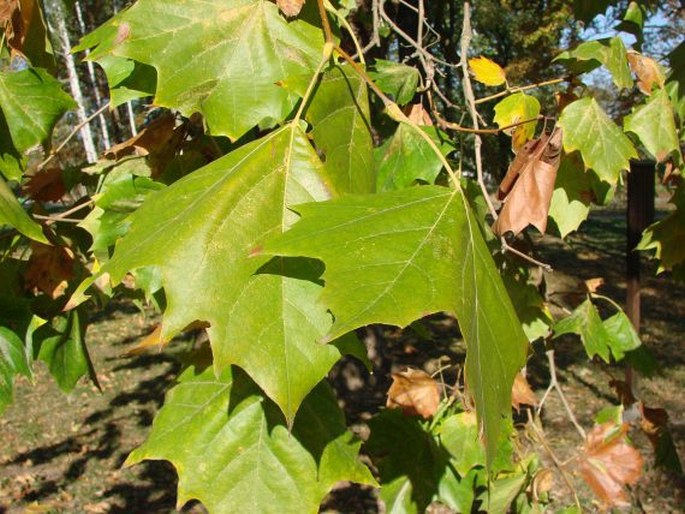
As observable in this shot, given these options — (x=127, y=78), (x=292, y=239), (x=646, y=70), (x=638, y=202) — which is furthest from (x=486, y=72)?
(x=638, y=202)

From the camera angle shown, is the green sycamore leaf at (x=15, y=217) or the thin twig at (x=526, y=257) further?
the thin twig at (x=526, y=257)

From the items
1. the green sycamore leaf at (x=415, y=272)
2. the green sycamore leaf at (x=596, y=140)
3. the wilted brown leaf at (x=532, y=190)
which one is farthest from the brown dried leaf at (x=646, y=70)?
the green sycamore leaf at (x=415, y=272)

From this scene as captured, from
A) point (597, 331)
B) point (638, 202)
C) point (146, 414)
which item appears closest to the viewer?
point (597, 331)

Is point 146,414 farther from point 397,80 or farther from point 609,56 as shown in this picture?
point 609,56

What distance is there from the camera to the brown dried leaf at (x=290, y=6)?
106 centimetres

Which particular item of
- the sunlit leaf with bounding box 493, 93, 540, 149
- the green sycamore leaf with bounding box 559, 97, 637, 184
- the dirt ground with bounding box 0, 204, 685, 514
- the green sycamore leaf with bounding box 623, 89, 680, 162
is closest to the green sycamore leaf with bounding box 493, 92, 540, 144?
the sunlit leaf with bounding box 493, 93, 540, 149

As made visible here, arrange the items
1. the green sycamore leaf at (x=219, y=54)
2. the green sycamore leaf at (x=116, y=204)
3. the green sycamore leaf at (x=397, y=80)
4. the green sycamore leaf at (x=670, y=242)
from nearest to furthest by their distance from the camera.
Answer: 1. the green sycamore leaf at (x=219, y=54)
2. the green sycamore leaf at (x=116, y=204)
3. the green sycamore leaf at (x=397, y=80)
4. the green sycamore leaf at (x=670, y=242)

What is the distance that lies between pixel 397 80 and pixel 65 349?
961 mm

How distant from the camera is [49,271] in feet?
5.01

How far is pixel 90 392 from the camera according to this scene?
21.0ft

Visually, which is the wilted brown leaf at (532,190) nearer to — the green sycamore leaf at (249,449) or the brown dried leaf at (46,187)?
the green sycamore leaf at (249,449)

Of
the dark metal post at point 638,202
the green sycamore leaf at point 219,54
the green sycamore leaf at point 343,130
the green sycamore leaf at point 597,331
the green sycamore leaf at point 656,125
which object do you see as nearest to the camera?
the green sycamore leaf at point 343,130

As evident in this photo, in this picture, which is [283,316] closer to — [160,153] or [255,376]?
[255,376]

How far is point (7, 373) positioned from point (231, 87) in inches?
25.1
